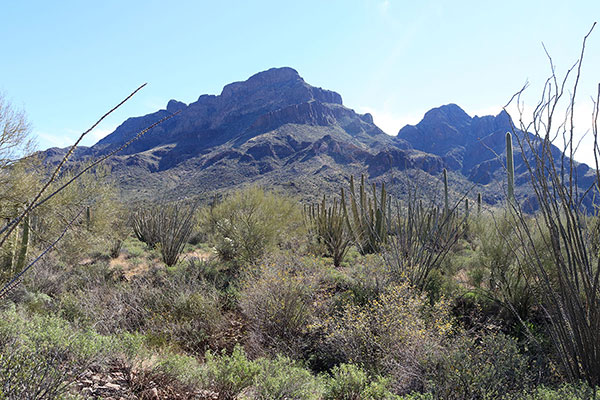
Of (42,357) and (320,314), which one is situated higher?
(42,357)

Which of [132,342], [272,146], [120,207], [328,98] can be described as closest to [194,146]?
[272,146]

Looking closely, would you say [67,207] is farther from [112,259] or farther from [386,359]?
[386,359]

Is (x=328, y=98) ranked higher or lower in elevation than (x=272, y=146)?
higher

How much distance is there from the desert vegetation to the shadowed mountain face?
31.9m

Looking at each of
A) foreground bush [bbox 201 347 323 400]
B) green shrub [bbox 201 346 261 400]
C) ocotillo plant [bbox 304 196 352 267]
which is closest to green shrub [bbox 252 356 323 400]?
foreground bush [bbox 201 347 323 400]

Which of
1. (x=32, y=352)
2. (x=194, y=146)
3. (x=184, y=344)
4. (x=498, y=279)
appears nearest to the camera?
(x=32, y=352)

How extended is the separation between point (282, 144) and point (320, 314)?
269 feet

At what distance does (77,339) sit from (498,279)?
778cm

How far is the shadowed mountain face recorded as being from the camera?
55.8m

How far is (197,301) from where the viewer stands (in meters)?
6.60

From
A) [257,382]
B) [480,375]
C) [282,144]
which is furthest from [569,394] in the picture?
[282,144]

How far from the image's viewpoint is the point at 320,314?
20.4ft

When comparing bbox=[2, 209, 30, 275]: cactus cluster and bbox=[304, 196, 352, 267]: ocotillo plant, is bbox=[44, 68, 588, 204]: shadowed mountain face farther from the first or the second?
bbox=[2, 209, 30, 275]: cactus cluster

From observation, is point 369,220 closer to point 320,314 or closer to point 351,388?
point 320,314
